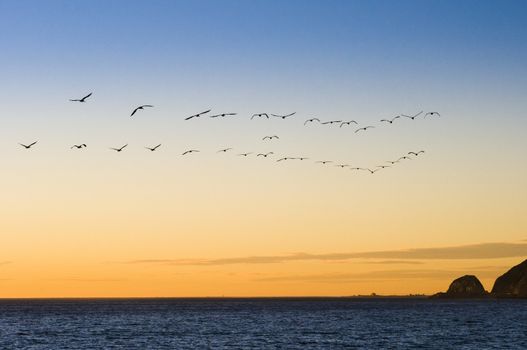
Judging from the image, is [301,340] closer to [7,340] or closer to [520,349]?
[520,349]

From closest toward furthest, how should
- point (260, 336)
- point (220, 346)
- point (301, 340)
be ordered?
1. point (220, 346)
2. point (301, 340)
3. point (260, 336)

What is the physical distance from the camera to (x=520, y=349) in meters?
115

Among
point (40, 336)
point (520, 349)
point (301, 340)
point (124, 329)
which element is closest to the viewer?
point (520, 349)

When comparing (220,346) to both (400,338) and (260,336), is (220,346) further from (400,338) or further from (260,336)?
(400,338)

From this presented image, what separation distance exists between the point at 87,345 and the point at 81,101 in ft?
207

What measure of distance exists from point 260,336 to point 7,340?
41657 mm

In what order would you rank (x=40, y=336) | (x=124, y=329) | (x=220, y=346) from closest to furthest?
1. (x=220, y=346)
2. (x=40, y=336)
3. (x=124, y=329)

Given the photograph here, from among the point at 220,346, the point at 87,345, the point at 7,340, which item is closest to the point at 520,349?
the point at 220,346

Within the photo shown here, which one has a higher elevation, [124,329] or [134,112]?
[134,112]

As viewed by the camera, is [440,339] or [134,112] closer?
[134,112]

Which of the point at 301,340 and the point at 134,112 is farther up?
the point at 134,112

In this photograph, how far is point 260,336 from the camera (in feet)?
465

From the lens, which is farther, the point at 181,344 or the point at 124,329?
the point at 124,329

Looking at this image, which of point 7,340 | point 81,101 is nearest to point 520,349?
point 81,101
